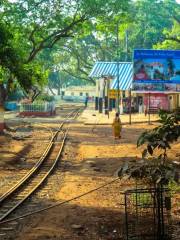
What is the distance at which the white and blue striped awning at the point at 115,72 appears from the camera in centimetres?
4688

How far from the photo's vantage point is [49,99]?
5341 cm

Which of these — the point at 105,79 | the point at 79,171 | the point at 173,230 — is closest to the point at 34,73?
the point at 79,171

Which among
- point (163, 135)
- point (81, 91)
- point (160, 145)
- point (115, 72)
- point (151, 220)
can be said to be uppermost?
point (115, 72)

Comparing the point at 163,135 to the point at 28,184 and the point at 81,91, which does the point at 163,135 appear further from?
the point at 81,91

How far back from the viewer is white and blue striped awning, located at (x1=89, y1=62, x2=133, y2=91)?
46.9 meters

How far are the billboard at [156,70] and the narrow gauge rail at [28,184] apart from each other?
13.6 meters

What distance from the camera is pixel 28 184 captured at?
1393cm

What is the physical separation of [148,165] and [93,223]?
10.3 feet

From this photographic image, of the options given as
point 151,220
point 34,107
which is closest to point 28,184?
point 151,220

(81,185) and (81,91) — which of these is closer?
(81,185)

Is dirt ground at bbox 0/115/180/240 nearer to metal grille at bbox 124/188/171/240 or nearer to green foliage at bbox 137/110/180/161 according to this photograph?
metal grille at bbox 124/188/171/240

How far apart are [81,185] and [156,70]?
21.2m

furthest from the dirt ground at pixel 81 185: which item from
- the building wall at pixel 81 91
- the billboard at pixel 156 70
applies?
the building wall at pixel 81 91

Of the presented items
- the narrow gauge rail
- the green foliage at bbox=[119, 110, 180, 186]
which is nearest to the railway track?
the narrow gauge rail
